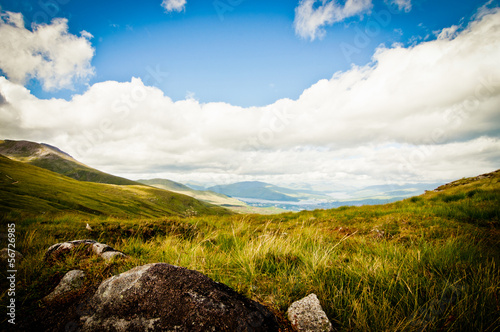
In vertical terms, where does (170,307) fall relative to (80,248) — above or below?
above

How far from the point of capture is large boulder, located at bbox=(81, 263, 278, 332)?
2088 mm

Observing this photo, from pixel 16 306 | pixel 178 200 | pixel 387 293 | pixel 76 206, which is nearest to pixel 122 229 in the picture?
pixel 16 306

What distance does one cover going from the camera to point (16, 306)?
2.68 meters

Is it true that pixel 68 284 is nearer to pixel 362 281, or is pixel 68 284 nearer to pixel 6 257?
pixel 6 257

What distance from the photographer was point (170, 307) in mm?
2232

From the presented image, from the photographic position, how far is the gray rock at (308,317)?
7.24 feet

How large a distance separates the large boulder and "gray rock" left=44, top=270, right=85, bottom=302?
0.97m

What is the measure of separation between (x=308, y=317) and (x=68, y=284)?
3.57 m

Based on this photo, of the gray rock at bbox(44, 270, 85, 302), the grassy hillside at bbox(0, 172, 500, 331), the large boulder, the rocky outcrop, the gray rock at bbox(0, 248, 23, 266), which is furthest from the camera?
the rocky outcrop

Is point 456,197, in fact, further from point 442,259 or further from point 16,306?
point 16,306

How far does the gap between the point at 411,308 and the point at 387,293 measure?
262 mm

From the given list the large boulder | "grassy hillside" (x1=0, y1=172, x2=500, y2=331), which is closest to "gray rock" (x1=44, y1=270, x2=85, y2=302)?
"grassy hillside" (x1=0, y1=172, x2=500, y2=331)

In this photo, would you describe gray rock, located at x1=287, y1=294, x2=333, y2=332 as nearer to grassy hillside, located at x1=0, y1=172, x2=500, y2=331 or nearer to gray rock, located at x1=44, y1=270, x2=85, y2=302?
grassy hillside, located at x1=0, y1=172, x2=500, y2=331

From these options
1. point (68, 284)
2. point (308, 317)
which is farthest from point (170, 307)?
point (68, 284)
